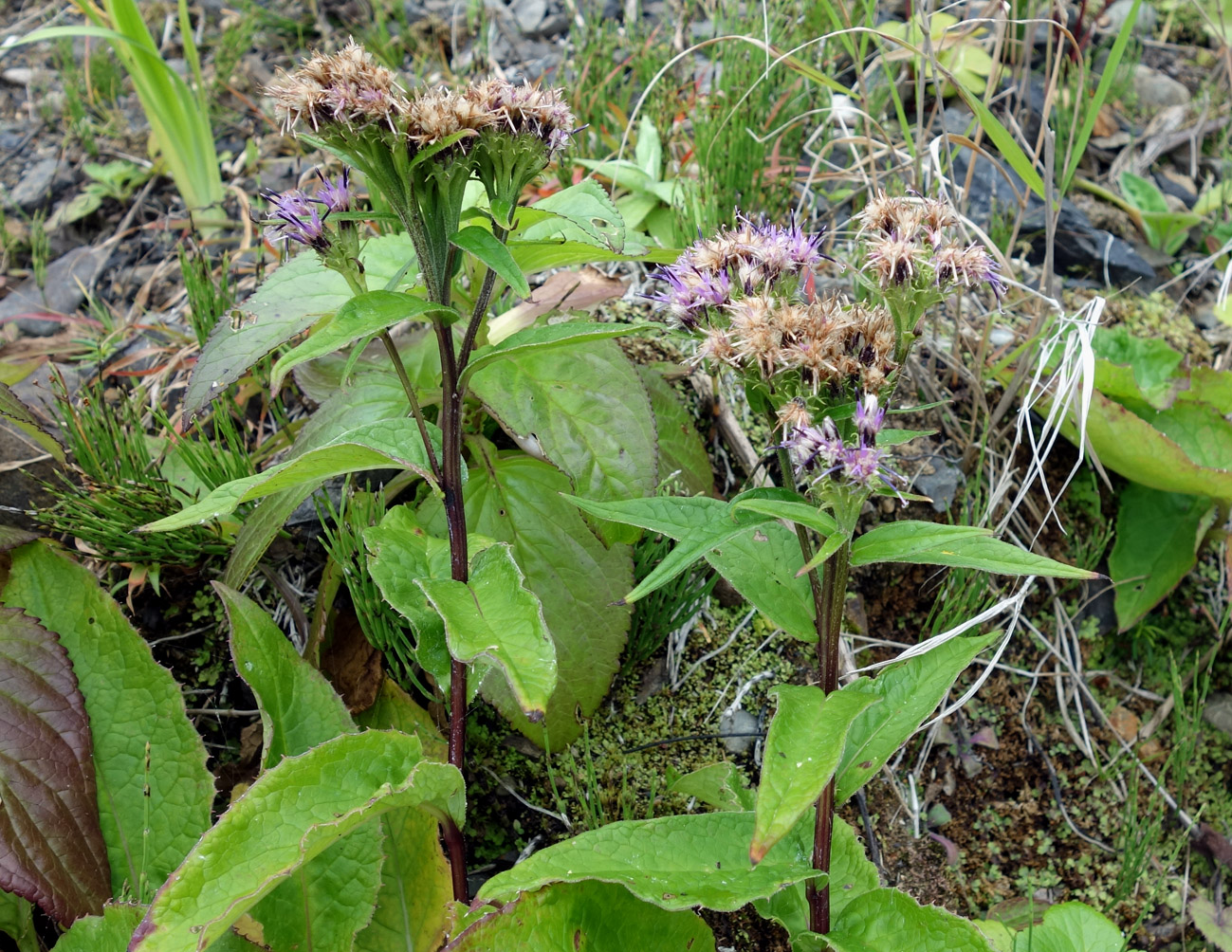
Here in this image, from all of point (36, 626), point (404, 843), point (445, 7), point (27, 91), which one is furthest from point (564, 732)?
point (27, 91)

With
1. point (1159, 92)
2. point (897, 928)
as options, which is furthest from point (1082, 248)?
point (897, 928)

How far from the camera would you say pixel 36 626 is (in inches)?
66.3

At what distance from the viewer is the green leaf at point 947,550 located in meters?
1.19

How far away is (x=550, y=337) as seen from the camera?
1420 mm

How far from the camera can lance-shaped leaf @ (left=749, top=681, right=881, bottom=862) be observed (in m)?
1.12

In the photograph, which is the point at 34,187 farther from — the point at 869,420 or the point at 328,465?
the point at 869,420

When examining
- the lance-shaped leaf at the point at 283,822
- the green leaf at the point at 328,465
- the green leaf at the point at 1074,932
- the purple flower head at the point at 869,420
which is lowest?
the green leaf at the point at 1074,932

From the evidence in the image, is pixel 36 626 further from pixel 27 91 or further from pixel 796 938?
pixel 27 91


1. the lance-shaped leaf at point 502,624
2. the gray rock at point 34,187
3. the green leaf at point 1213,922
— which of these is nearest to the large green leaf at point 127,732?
the lance-shaped leaf at point 502,624

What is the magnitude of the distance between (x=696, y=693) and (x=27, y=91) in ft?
12.9

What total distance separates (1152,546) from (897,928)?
1.42m

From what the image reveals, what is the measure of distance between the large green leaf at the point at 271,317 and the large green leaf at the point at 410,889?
0.72 metres

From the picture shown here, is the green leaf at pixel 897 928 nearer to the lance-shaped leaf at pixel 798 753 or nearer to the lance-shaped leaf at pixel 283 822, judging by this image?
the lance-shaped leaf at pixel 798 753

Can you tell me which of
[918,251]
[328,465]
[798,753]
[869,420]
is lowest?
[798,753]
